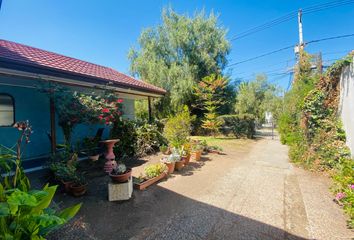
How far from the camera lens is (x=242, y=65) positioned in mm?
16938

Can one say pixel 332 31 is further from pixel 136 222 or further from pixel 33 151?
pixel 33 151

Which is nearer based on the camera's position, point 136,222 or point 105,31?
point 136,222

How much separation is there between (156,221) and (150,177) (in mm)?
1536

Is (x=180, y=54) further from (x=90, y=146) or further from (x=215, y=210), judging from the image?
(x=215, y=210)

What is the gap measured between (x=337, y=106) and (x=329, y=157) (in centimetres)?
151

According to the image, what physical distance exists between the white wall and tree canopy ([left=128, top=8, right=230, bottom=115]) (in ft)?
32.7

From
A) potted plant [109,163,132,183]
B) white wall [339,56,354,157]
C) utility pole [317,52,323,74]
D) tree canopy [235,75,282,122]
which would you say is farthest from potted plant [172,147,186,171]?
tree canopy [235,75,282,122]

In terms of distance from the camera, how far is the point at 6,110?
567 cm

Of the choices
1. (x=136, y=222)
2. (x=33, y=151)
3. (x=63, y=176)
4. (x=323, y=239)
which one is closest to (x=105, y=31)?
(x=33, y=151)

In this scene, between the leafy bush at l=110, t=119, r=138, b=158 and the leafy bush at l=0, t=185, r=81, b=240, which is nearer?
the leafy bush at l=0, t=185, r=81, b=240

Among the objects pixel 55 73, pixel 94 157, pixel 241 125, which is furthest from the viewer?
pixel 241 125

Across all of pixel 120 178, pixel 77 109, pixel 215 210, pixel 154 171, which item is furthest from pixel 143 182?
pixel 77 109

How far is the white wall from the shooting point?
4.36 m

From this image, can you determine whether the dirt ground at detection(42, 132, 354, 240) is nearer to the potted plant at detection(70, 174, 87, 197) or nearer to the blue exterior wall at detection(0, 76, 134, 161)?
the potted plant at detection(70, 174, 87, 197)
